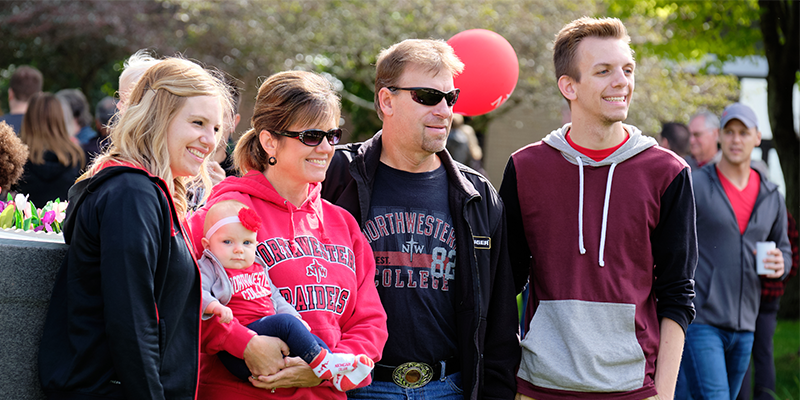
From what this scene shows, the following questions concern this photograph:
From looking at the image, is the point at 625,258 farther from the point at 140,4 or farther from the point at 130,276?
the point at 140,4

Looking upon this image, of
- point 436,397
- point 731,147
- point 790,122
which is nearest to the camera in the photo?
point 436,397

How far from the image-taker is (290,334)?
259 cm

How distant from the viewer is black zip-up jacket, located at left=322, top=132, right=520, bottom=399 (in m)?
3.16

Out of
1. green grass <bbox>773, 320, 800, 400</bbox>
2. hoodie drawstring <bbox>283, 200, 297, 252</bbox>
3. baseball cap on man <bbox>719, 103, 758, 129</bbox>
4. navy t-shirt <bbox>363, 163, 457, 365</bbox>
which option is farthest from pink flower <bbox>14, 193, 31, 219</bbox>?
green grass <bbox>773, 320, 800, 400</bbox>

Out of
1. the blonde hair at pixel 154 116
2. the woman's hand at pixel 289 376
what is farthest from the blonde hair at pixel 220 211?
the woman's hand at pixel 289 376

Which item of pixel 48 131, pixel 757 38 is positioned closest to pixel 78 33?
pixel 48 131

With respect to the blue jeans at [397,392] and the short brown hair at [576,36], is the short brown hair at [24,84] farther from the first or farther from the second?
the short brown hair at [576,36]

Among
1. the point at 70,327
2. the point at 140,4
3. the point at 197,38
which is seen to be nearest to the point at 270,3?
the point at 197,38

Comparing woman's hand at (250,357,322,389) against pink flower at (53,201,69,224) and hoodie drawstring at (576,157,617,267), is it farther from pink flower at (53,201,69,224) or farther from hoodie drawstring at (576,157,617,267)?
hoodie drawstring at (576,157,617,267)

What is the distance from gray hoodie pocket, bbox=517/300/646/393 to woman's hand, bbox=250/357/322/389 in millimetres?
1064

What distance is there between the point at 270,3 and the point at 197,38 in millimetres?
2309

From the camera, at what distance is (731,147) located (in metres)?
5.59

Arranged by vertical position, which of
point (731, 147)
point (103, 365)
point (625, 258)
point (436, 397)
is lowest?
point (436, 397)

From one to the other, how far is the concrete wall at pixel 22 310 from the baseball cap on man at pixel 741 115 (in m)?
5.04
